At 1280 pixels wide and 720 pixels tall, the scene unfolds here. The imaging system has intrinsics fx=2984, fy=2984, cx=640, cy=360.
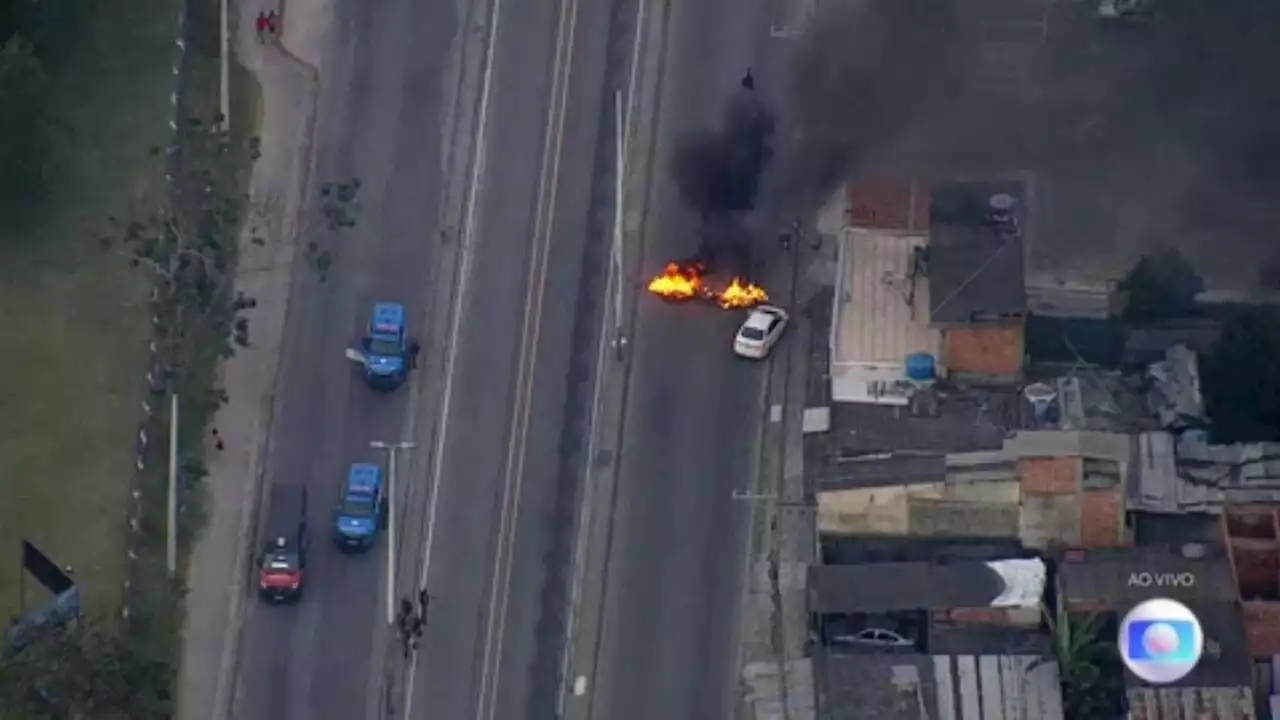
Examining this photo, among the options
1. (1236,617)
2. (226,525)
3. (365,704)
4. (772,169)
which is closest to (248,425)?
(226,525)

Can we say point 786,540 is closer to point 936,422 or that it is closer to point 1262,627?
point 936,422

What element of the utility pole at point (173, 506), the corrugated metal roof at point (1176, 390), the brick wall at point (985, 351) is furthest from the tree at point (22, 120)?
the corrugated metal roof at point (1176, 390)

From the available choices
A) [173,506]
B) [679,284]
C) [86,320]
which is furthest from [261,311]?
[679,284]

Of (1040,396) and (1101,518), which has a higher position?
(1040,396)

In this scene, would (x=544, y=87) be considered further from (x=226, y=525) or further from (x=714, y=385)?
(x=226, y=525)

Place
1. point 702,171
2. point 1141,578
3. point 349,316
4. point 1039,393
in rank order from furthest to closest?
point 702,171, point 349,316, point 1039,393, point 1141,578
